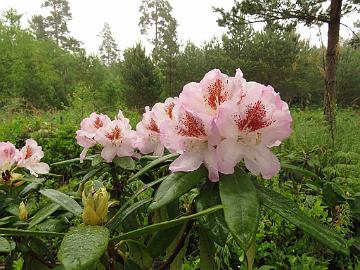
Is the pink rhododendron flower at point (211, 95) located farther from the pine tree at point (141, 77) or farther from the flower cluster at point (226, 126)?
the pine tree at point (141, 77)

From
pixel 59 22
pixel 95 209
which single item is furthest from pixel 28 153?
pixel 59 22

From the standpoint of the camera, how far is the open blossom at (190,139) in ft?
2.57

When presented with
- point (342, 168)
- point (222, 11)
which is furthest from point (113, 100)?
point (342, 168)

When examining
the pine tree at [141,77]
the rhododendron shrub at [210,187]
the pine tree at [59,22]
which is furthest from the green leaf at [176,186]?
the pine tree at [59,22]

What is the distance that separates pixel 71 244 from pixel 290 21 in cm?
1028

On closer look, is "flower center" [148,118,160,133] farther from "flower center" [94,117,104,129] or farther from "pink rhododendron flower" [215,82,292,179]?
"pink rhododendron flower" [215,82,292,179]

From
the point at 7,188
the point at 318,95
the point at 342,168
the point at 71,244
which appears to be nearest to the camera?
the point at 71,244

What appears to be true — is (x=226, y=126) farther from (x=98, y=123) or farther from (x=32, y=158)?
(x=32, y=158)

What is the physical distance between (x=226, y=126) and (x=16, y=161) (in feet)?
2.93

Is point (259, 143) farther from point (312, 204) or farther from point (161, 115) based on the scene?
point (312, 204)

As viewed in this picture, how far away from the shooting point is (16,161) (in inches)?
52.6

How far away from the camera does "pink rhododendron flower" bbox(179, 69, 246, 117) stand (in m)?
0.81

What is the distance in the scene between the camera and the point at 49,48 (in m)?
28.9

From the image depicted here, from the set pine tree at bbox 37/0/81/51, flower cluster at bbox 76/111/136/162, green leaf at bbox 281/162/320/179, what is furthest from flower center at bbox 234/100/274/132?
pine tree at bbox 37/0/81/51
